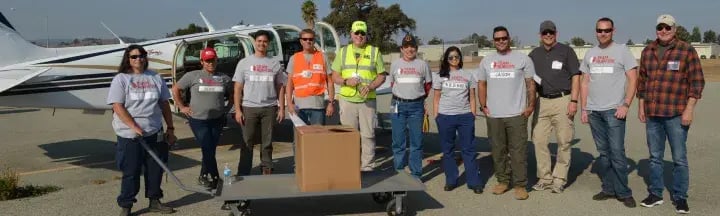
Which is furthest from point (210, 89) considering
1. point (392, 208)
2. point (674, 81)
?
point (674, 81)

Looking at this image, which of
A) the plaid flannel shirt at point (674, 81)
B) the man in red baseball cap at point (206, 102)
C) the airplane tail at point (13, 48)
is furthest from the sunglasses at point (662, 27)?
the airplane tail at point (13, 48)

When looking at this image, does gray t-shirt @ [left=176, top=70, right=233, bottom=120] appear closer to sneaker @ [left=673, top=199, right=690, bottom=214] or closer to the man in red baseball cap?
the man in red baseball cap

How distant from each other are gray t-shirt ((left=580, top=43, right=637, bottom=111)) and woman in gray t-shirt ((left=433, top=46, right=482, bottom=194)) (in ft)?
3.78

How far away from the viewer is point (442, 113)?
233 inches

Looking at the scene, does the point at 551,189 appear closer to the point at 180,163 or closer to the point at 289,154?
the point at 289,154

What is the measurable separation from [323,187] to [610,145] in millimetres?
2678

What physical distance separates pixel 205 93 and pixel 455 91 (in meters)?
2.44

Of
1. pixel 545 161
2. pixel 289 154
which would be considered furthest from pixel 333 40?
pixel 545 161

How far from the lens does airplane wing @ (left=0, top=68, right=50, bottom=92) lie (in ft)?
23.4

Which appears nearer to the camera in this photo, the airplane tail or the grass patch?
the grass patch

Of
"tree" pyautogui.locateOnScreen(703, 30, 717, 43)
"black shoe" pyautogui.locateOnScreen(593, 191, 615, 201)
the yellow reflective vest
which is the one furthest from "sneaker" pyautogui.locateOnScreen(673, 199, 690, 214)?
"tree" pyautogui.locateOnScreen(703, 30, 717, 43)

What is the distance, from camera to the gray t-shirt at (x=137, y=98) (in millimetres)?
4820

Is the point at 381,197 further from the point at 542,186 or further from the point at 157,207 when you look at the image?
the point at 157,207

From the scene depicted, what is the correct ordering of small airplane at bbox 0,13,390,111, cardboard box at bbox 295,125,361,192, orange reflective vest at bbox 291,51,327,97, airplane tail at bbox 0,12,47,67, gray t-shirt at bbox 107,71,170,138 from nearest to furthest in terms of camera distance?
cardboard box at bbox 295,125,361,192
gray t-shirt at bbox 107,71,170,138
orange reflective vest at bbox 291,51,327,97
small airplane at bbox 0,13,390,111
airplane tail at bbox 0,12,47,67
